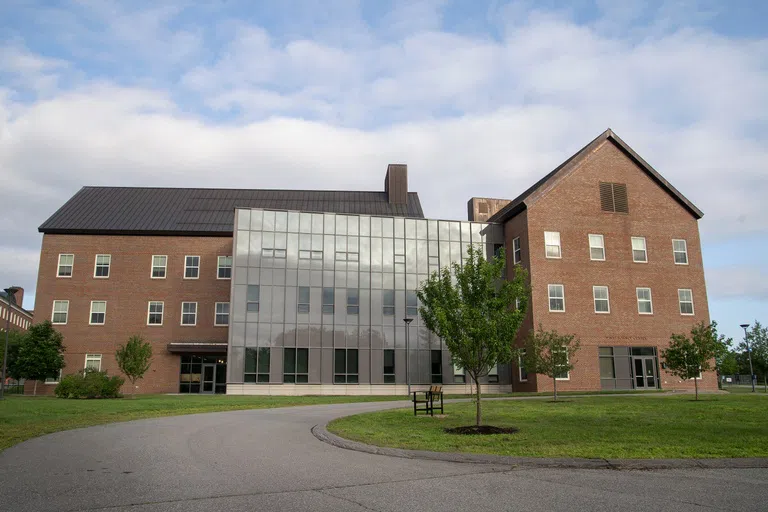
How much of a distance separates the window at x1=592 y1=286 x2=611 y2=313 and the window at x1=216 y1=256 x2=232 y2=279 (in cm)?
2633

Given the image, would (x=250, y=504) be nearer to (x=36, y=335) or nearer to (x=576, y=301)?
(x=576, y=301)

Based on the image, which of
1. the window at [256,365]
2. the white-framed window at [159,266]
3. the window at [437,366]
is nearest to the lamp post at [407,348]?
the window at [437,366]

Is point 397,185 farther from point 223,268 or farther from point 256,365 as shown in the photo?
point 256,365

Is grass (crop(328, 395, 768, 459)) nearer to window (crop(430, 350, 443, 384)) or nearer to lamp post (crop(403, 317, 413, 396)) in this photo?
lamp post (crop(403, 317, 413, 396))

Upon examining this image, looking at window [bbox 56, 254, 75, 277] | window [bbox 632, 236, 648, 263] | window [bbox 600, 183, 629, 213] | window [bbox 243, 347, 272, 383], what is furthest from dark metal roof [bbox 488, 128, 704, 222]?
window [bbox 56, 254, 75, 277]

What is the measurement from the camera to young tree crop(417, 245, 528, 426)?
15945 mm

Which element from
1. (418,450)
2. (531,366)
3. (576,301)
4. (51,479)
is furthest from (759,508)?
(576,301)

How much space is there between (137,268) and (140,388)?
8816mm

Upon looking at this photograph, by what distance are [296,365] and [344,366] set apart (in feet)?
10.6

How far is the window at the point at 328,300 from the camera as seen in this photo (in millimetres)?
42094

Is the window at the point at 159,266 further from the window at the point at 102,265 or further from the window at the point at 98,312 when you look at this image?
the window at the point at 98,312

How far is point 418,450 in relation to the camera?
11.7m

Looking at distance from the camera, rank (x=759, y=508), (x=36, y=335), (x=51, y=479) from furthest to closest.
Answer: (x=36, y=335) → (x=51, y=479) → (x=759, y=508)

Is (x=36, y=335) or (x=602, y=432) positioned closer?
(x=602, y=432)
